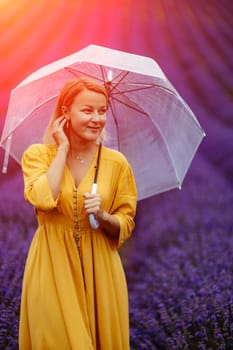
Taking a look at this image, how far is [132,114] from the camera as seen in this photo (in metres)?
3.58

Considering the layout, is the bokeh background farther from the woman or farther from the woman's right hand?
the woman's right hand

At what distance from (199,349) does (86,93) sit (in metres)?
1.85

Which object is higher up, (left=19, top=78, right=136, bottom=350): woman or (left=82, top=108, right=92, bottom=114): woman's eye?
(left=82, top=108, right=92, bottom=114): woman's eye

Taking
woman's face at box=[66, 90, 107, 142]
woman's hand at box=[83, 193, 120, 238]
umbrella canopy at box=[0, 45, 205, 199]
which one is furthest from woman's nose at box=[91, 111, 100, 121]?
woman's hand at box=[83, 193, 120, 238]

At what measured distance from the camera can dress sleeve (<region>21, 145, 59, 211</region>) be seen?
297 centimetres

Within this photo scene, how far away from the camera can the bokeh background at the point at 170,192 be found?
451 cm

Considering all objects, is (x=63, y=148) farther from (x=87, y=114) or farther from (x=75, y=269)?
(x=75, y=269)

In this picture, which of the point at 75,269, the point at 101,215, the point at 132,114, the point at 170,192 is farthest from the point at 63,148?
the point at 170,192

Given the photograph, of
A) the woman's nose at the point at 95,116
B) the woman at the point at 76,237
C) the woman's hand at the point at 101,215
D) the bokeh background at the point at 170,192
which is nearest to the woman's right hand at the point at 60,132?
the woman at the point at 76,237

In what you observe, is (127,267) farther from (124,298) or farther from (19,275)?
(124,298)

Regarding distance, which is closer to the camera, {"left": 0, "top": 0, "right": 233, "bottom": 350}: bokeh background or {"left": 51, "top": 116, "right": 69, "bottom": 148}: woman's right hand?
{"left": 51, "top": 116, "right": 69, "bottom": 148}: woman's right hand

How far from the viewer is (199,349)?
4297 millimetres

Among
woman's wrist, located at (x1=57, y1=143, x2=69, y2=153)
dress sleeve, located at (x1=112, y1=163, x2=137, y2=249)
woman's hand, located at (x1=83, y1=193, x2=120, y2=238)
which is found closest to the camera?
woman's hand, located at (x1=83, y1=193, x2=120, y2=238)

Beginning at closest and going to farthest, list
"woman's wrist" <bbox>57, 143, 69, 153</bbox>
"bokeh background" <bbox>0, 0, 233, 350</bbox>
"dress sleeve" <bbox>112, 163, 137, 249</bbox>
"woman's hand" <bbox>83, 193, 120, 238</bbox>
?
1. "woman's hand" <bbox>83, 193, 120, 238</bbox>
2. "woman's wrist" <bbox>57, 143, 69, 153</bbox>
3. "dress sleeve" <bbox>112, 163, 137, 249</bbox>
4. "bokeh background" <bbox>0, 0, 233, 350</bbox>
